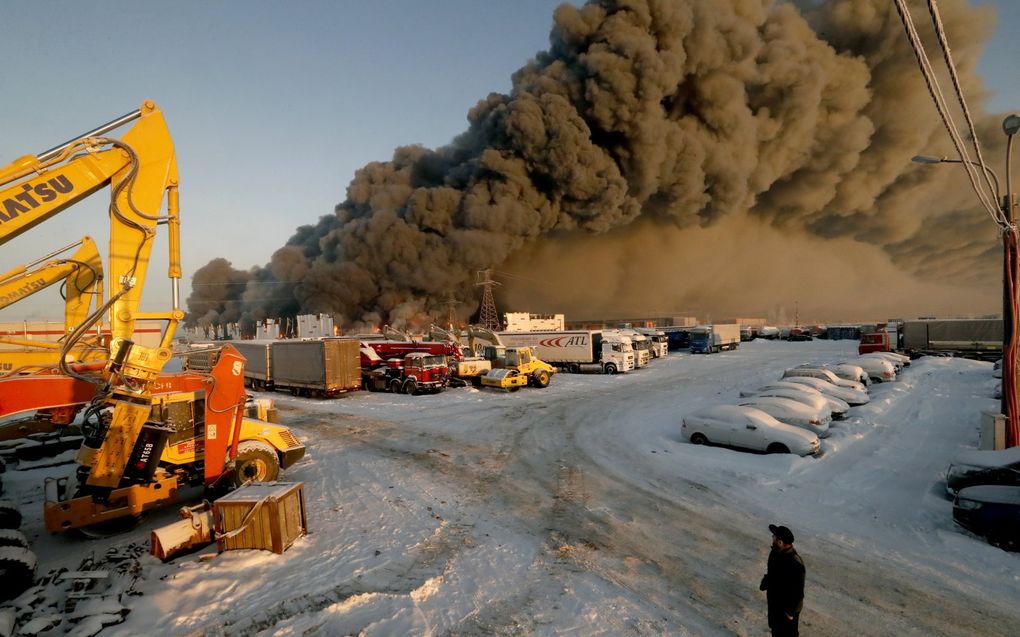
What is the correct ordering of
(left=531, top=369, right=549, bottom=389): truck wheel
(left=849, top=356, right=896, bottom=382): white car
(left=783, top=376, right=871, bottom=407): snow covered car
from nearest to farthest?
(left=783, top=376, right=871, bottom=407): snow covered car
(left=849, top=356, right=896, bottom=382): white car
(left=531, top=369, right=549, bottom=389): truck wheel

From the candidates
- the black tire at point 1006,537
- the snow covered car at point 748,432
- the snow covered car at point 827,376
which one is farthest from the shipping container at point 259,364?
the black tire at point 1006,537

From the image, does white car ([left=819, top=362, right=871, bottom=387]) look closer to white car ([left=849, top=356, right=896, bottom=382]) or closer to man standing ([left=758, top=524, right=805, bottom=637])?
white car ([left=849, top=356, right=896, bottom=382])

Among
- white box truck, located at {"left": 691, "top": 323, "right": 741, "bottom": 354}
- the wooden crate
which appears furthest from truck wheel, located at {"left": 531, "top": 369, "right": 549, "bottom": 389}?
white box truck, located at {"left": 691, "top": 323, "right": 741, "bottom": 354}

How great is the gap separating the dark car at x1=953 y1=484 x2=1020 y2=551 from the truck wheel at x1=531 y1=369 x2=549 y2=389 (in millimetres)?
18069

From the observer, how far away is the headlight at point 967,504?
6855mm

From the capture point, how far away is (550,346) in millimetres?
33156

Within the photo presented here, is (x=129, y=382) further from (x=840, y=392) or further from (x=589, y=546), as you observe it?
(x=840, y=392)

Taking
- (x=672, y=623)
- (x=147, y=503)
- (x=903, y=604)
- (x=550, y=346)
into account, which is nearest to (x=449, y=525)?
(x=672, y=623)

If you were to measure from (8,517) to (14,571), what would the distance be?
234 cm

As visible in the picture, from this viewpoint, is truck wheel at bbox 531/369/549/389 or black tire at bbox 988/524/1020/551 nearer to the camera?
black tire at bbox 988/524/1020/551

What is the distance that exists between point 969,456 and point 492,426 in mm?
11198

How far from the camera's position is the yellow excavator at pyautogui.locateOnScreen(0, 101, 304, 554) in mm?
6715

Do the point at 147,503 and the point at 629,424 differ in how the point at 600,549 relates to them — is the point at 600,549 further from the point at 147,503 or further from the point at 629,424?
the point at 629,424

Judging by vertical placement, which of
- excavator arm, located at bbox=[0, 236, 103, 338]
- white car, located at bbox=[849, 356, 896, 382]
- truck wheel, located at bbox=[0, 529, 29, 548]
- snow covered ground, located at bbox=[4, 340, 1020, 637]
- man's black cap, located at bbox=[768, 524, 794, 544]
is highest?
excavator arm, located at bbox=[0, 236, 103, 338]
